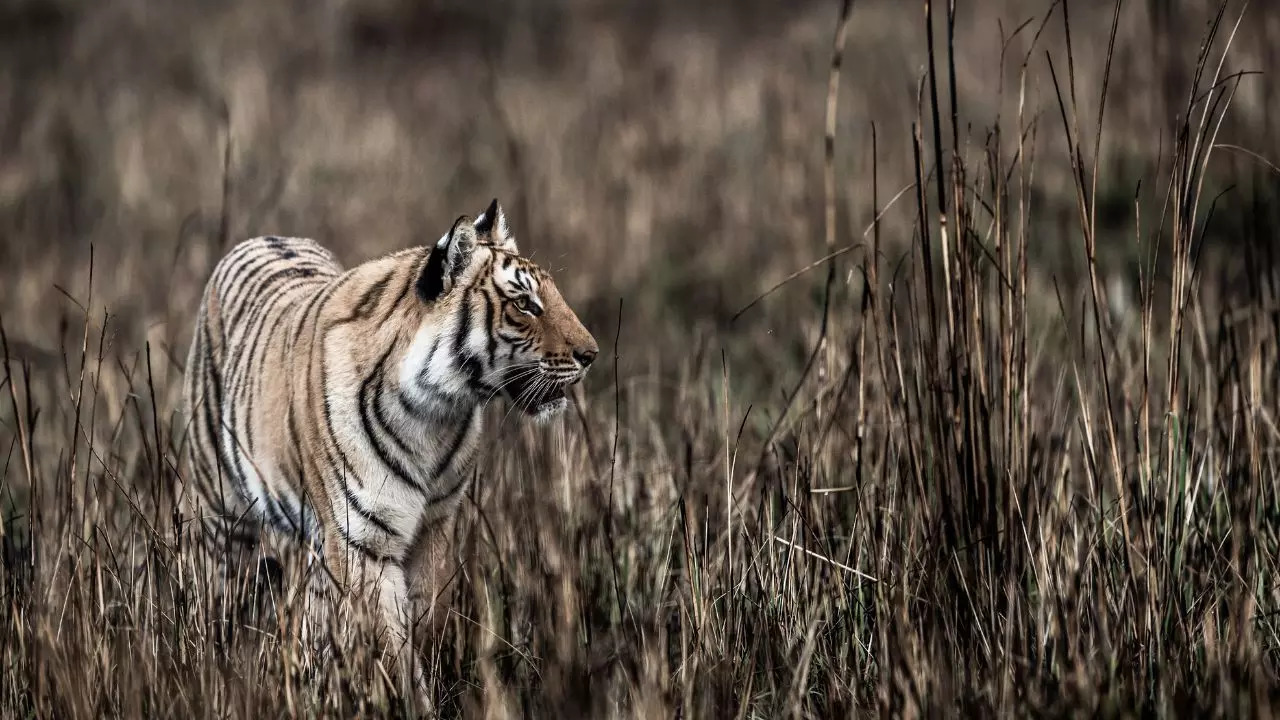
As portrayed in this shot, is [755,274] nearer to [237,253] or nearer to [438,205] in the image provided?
[438,205]

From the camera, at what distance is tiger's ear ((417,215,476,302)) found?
318 centimetres

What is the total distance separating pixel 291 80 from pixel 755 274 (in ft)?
22.7

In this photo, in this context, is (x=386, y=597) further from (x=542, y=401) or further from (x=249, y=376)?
(x=249, y=376)

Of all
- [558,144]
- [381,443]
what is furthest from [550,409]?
[558,144]

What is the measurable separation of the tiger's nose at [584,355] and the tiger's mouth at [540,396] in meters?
0.06

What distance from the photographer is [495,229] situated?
3.41m

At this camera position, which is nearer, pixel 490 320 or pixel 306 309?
pixel 490 320

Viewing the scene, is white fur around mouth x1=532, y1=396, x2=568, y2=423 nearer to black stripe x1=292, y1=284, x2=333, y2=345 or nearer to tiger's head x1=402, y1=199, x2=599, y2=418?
tiger's head x1=402, y1=199, x2=599, y2=418

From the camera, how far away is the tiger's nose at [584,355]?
10.5 ft

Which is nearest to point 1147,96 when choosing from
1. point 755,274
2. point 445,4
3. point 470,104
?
point 755,274

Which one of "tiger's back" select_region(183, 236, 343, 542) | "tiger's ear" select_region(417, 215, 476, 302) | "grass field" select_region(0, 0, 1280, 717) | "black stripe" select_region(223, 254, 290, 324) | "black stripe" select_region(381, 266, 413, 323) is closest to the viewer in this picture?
"grass field" select_region(0, 0, 1280, 717)

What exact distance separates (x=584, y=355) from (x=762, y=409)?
4.88 feet

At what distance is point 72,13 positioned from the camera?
14.8 meters

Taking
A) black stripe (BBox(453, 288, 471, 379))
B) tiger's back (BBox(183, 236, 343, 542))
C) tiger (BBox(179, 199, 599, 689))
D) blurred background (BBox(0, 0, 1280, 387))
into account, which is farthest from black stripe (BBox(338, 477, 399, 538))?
blurred background (BBox(0, 0, 1280, 387))
